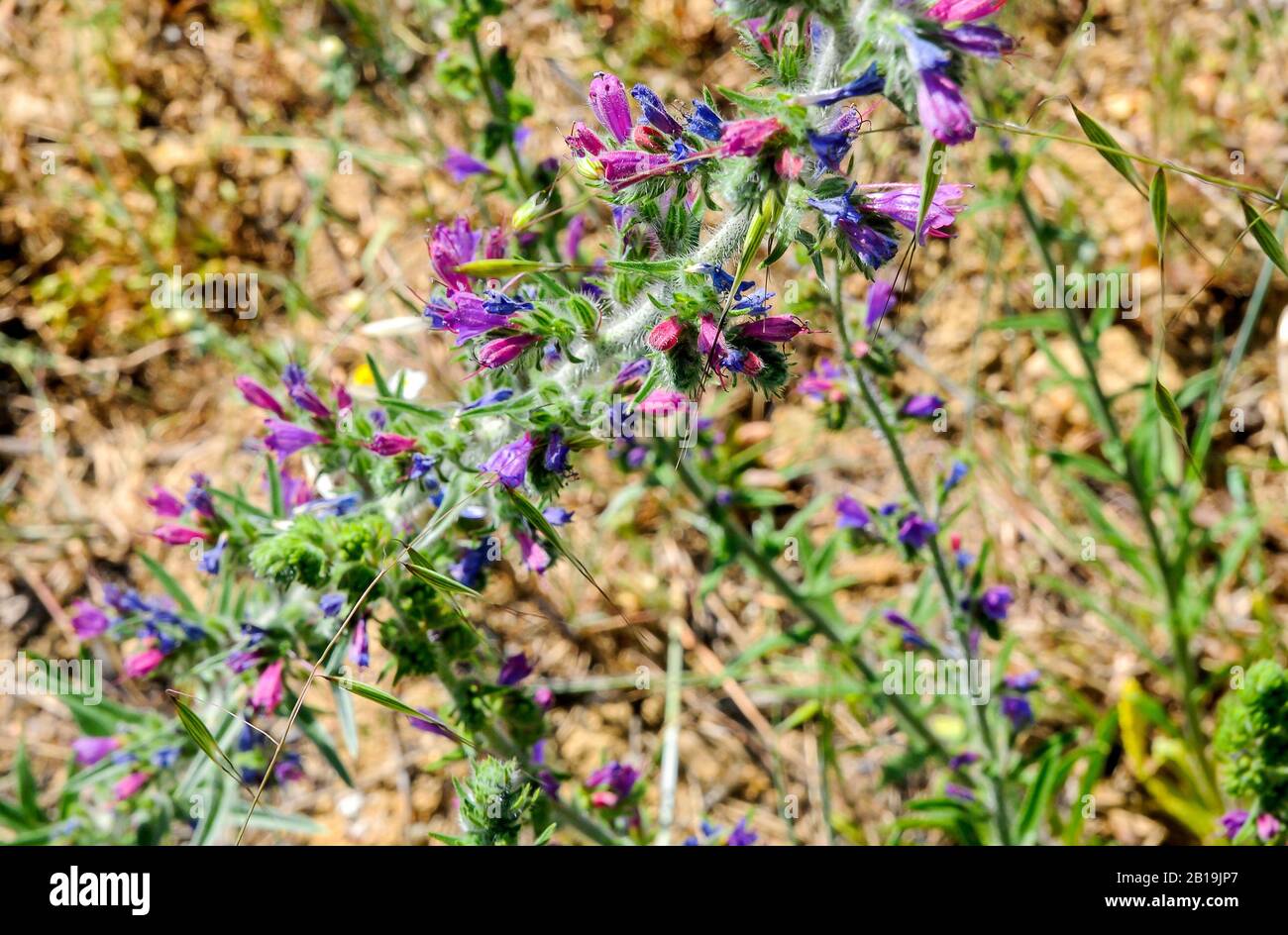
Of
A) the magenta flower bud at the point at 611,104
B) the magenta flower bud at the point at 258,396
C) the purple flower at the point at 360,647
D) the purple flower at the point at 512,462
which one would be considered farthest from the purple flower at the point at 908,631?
the magenta flower bud at the point at 258,396

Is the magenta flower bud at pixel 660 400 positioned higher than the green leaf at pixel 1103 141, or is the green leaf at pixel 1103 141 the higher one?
the green leaf at pixel 1103 141

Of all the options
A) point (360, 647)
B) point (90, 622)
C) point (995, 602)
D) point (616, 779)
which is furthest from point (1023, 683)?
point (90, 622)

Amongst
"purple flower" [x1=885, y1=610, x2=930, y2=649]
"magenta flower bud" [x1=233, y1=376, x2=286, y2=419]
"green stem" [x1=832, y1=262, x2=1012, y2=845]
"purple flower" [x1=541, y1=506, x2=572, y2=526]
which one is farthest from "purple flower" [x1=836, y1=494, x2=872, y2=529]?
"magenta flower bud" [x1=233, y1=376, x2=286, y2=419]

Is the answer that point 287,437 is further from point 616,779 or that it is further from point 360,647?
point 616,779

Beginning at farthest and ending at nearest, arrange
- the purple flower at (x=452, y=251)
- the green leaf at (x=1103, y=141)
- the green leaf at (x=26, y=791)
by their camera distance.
A: the green leaf at (x=26, y=791)
the purple flower at (x=452, y=251)
the green leaf at (x=1103, y=141)

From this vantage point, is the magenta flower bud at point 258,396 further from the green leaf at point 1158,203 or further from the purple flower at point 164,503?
the green leaf at point 1158,203
